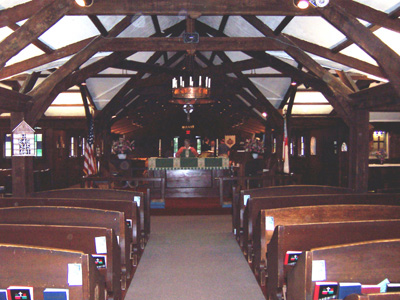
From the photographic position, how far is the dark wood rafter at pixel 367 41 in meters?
5.39

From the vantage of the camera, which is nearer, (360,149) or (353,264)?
(353,264)

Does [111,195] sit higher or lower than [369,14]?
lower

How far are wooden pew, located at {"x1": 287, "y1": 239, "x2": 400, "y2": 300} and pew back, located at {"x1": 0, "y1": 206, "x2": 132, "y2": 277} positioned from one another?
6.52 ft

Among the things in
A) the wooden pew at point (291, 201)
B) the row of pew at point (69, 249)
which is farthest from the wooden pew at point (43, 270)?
the wooden pew at point (291, 201)

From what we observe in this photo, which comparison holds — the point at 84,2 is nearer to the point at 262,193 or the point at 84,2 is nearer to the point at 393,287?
the point at 262,193

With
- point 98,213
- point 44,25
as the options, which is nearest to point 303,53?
point 44,25

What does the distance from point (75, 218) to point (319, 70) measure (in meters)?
6.03

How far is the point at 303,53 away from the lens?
8062 millimetres

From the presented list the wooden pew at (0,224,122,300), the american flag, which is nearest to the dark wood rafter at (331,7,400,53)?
the wooden pew at (0,224,122,300)

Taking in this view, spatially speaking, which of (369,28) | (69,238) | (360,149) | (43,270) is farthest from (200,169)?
(43,270)

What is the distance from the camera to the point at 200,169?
1146 centimetres

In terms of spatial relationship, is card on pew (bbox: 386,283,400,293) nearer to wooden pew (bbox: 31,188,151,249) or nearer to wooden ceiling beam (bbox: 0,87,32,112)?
wooden pew (bbox: 31,188,151,249)

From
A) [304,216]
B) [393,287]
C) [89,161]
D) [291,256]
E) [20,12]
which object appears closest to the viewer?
[393,287]

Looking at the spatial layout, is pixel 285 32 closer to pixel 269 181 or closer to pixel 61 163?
pixel 269 181
